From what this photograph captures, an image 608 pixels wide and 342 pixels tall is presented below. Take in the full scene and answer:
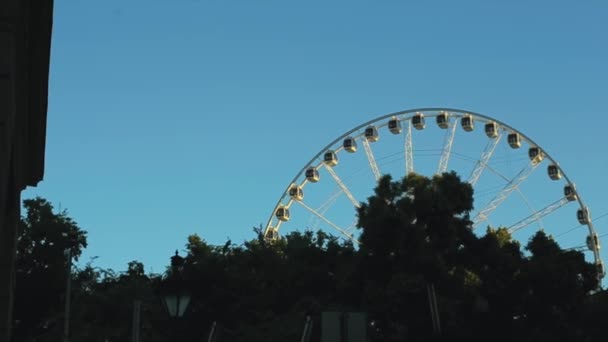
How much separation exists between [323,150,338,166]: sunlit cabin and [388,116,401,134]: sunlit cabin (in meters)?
3.87

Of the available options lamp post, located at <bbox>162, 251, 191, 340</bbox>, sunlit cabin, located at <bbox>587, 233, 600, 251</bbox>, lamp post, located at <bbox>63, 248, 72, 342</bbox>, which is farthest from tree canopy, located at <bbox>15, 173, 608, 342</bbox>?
lamp post, located at <bbox>162, 251, 191, 340</bbox>

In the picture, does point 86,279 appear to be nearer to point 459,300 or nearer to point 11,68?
point 459,300

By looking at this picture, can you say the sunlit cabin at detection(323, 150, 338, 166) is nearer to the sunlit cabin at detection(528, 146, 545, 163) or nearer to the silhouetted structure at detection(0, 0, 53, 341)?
the sunlit cabin at detection(528, 146, 545, 163)

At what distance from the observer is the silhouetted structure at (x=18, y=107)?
970 centimetres

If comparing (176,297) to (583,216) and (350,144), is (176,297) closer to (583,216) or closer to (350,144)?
(350,144)

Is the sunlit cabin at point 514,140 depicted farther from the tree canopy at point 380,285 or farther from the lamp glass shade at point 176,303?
the lamp glass shade at point 176,303

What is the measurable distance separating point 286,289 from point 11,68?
3997 centimetres

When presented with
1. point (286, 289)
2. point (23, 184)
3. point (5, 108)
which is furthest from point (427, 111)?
point (5, 108)

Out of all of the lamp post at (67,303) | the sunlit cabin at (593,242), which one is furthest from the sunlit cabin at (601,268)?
the lamp post at (67,303)

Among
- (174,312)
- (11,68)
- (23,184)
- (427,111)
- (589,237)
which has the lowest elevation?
(174,312)

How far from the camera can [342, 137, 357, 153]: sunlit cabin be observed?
59.6 metres

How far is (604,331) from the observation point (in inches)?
1966

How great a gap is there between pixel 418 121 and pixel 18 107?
4741cm

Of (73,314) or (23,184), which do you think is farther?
(73,314)
